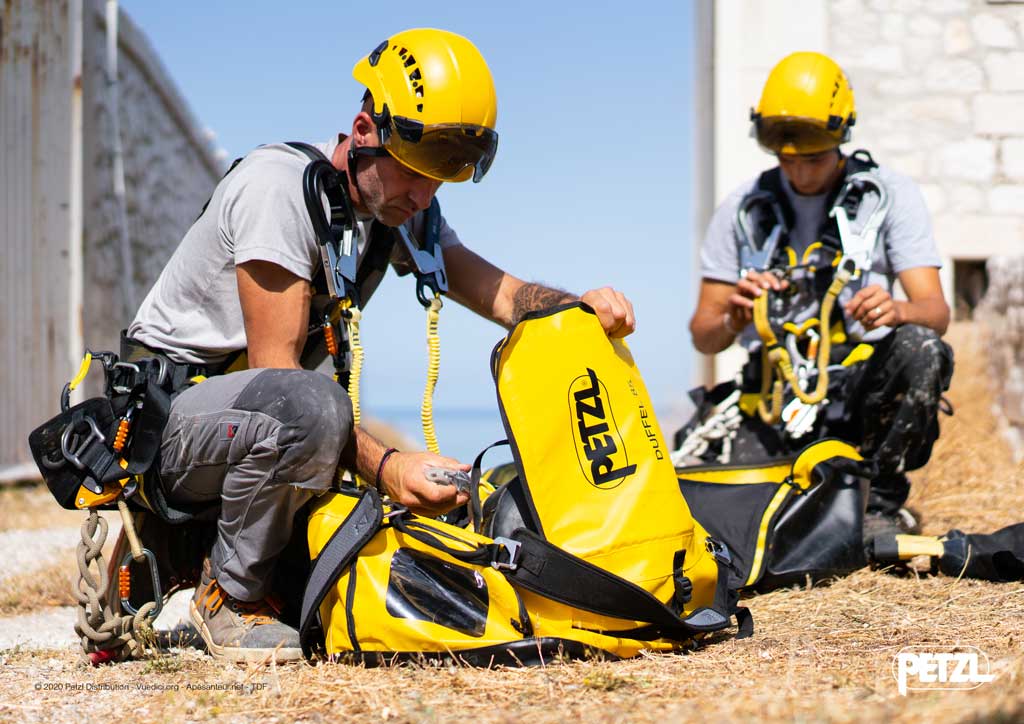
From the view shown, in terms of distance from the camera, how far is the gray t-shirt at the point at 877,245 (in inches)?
168

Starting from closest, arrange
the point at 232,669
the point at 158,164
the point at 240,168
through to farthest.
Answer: the point at 232,669 < the point at 240,168 < the point at 158,164

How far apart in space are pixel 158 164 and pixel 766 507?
8.65 metres

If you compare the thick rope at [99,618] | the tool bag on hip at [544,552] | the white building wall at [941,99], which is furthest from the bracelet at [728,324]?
the white building wall at [941,99]

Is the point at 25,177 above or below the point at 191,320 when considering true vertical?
above

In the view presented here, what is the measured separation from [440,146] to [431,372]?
627 millimetres

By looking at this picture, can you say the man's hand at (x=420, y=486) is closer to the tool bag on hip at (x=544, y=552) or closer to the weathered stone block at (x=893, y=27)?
the tool bag on hip at (x=544, y=552)

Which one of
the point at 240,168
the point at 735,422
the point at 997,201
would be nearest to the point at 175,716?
the point at 240,168

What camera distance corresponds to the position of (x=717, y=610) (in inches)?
108

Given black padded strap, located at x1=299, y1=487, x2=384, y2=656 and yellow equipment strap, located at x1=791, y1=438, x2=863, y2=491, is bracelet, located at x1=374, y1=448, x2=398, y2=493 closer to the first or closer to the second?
black padded strap, located at x1=299, y1=487, x2=384, y2=656

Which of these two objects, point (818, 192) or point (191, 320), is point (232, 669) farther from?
point (818, 192)

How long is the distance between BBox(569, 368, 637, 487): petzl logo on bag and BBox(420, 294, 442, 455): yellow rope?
0.50 metres

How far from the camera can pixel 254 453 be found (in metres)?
2.67

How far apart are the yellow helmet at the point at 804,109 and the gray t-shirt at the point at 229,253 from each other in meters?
1.97

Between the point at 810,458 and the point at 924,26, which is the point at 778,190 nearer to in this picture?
the point at 810,458
